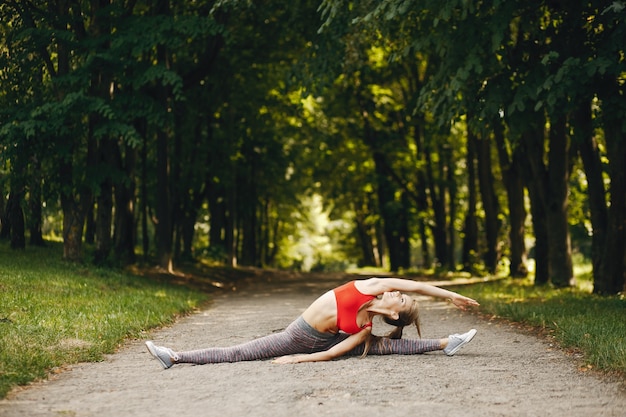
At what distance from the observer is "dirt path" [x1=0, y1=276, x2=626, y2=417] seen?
240 inches

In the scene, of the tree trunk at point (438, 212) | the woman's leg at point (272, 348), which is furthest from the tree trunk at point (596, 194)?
the tree trunk at point (438, 212)

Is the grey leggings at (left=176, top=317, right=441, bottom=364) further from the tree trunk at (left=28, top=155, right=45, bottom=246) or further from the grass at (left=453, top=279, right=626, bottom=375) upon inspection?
the tree trunk at (left=28, top=155, right=45, bottom=246)

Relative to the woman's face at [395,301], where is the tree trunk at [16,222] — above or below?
above

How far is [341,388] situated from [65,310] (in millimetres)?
6361

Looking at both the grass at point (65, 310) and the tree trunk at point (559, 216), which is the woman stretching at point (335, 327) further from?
the tree trunk at point (559, 216)

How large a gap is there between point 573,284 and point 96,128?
12692 mm

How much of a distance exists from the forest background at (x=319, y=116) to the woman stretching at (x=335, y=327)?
5.21 meters

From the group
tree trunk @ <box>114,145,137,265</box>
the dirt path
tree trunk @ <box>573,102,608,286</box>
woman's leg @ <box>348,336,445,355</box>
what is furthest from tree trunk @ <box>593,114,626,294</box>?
tree trunk @ <box>114,145,137,265</box>

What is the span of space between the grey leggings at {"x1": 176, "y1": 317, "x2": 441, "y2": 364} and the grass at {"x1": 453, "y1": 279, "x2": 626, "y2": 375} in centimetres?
175

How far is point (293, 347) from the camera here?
8562 mm

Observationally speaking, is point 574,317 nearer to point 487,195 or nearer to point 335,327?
point 335,327

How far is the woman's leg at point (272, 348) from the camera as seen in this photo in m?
8.34

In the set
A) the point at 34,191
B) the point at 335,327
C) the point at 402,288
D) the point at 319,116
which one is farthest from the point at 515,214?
the point at 335,327

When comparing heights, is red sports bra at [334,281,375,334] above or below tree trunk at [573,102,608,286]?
below
